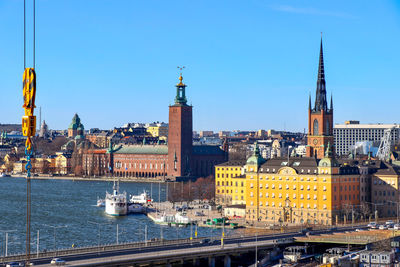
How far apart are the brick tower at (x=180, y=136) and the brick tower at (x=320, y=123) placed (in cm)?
3694

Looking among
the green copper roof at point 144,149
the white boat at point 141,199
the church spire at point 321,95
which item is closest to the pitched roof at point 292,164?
the church spire at point 321,95

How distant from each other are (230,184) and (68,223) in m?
19.9

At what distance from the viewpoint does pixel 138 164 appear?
13625 centimetres

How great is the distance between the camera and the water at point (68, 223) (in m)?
57.9

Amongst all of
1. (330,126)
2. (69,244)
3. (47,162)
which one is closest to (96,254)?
(69,244)

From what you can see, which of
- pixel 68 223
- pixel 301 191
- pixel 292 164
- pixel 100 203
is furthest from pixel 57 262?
pixel 100 203

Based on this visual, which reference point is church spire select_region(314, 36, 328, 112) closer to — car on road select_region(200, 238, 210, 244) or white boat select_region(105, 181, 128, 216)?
white boat select_region(105, 181, 128, 216)

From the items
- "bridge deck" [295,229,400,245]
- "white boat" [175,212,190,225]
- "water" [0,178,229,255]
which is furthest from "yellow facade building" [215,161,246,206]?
"bridge deck" [295,229,400,245]

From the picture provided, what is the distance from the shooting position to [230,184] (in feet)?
272

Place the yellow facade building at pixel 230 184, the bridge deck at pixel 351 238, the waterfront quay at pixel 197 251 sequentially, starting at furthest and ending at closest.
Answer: the yellow facade building at pixel 230 184 → the bridge deck at pixel 351 238 → the waterfront quay at pixel 197 251

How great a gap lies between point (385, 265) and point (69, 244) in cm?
2022

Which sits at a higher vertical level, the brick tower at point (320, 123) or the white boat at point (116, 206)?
the brick tower at point (320, 123)

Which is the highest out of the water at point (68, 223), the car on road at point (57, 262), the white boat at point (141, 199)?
the white boat at point (141, 199)

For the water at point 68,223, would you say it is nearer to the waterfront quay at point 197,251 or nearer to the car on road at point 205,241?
the waterfront quay at point 197,251
